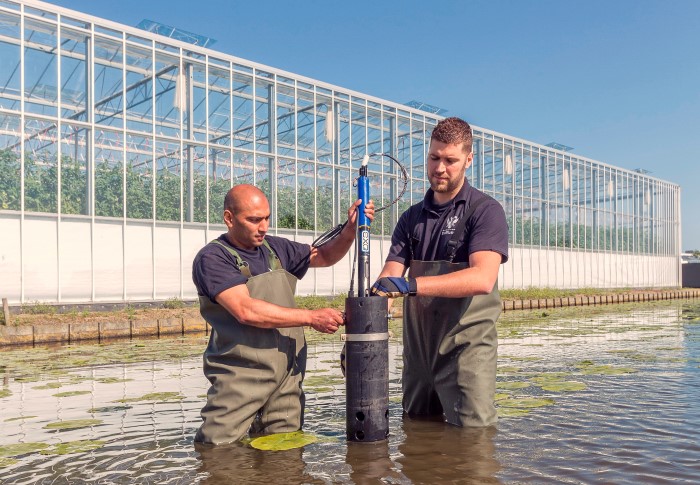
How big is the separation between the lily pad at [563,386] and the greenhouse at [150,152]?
12.5 meters

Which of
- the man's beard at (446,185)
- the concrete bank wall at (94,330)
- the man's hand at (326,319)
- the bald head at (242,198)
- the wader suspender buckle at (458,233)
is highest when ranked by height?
the man's beard at (446,185)

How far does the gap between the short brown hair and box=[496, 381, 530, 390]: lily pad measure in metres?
2.39

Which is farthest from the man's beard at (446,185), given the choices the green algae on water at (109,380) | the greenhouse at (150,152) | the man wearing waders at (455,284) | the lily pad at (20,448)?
the greenhouse at (150,152)

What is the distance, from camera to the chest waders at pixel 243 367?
11.6 ft

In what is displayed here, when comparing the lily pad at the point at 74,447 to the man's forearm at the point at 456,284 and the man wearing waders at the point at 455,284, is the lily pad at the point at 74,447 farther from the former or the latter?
the man's forearm at the point at 456,284

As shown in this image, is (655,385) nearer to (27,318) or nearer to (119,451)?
(119,451)

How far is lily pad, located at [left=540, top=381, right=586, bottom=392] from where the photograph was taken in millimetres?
5156

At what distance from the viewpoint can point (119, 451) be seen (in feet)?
11.6

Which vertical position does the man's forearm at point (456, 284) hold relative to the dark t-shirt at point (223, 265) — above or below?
below

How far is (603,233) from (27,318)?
3185 cm

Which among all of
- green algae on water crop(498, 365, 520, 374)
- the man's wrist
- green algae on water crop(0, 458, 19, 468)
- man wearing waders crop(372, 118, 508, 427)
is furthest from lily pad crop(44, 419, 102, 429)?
green algae on water crop(498, 365, 520, 374)

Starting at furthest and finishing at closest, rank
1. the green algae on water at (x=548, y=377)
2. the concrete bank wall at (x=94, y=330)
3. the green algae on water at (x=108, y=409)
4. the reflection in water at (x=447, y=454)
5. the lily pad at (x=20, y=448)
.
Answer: the concrete bank wall at (x=94, y=330)
the green algae on water at (x=548, y=377)
the green algae on water at (x=108, y=409)
the lily pad at (x=20, y=448)
the reflection in water at (x=447, y=454)

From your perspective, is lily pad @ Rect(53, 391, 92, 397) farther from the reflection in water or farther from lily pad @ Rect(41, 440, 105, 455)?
the reflection in water

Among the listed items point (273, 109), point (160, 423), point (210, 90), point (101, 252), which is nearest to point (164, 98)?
point (210, 90)
